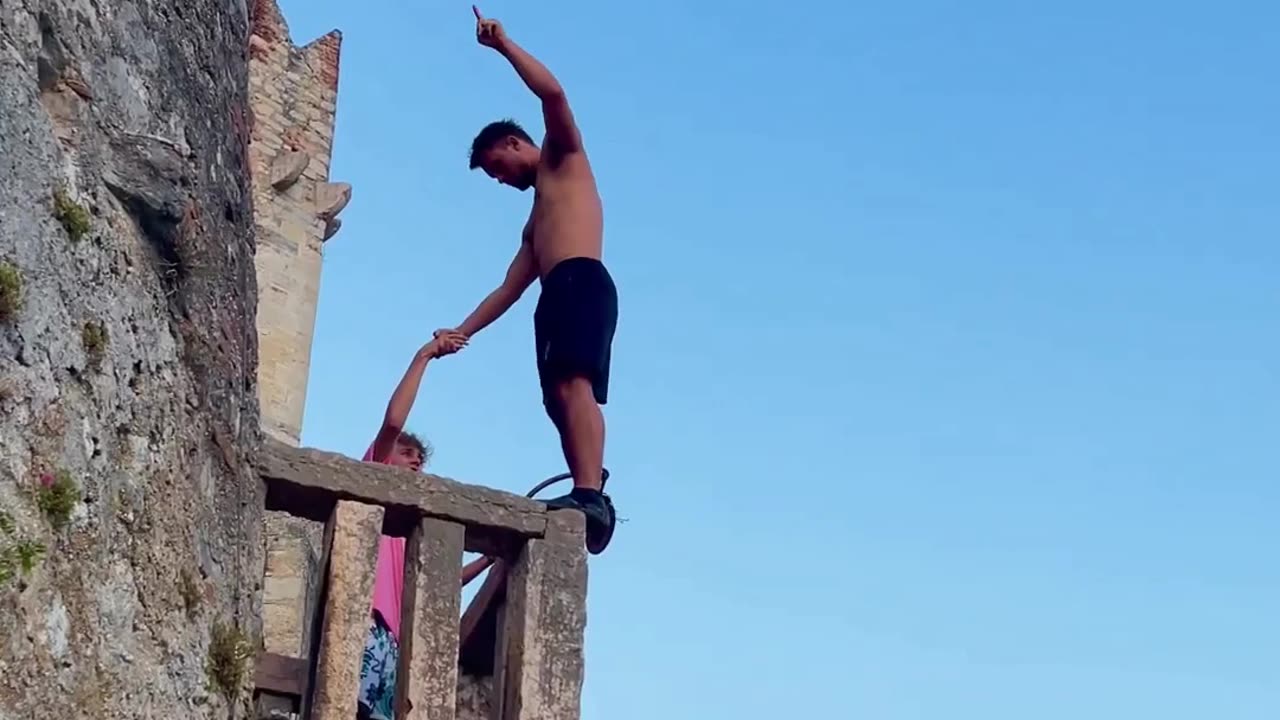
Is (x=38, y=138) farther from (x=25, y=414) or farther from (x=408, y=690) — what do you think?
(x=408, y=690)

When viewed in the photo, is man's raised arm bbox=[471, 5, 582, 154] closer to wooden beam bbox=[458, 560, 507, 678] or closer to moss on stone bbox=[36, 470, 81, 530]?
wooden beam bbox=[458, 560, 507, 678]

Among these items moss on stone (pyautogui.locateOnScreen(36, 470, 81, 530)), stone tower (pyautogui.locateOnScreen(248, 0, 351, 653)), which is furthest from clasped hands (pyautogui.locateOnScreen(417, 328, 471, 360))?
stone tower (pyautogui.locateOnScreen(248, 0, 351, 653))

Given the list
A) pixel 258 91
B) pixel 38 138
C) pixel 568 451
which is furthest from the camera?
pixel 258 91

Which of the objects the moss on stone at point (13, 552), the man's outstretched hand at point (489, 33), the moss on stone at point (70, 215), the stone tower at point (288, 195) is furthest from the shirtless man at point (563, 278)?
the stone tower at point (288, 195)

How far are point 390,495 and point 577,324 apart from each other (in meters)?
1.01

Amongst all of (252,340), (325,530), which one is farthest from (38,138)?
(325,530)

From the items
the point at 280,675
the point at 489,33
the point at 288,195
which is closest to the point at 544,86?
the point at 489,33

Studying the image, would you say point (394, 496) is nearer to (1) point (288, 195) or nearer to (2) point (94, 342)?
(2) point (94, 342)

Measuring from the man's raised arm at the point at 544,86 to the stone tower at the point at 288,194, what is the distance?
17.2 ft

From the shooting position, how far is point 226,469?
4.83 m

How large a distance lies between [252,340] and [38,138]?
49.4 inches

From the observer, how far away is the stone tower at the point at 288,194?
1143 cm

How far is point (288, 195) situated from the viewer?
12.0 metres

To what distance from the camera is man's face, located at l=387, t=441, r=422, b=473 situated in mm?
6152
